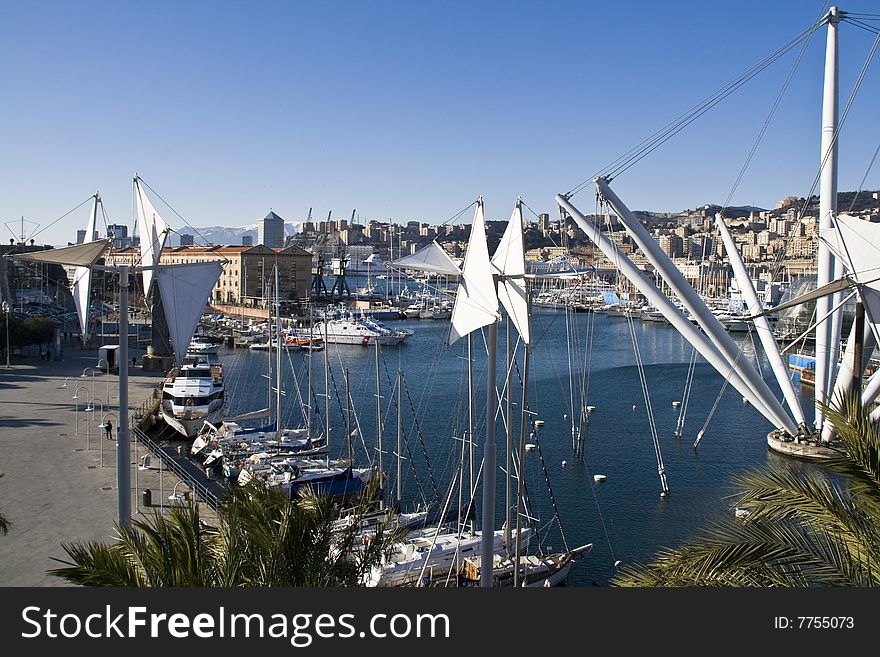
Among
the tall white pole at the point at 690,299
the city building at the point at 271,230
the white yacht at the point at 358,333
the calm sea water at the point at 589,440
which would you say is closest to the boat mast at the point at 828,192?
the tall white pole at the point at 690,299

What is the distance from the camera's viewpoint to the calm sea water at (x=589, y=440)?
11.2m

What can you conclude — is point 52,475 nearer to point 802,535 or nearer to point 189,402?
point 189,402

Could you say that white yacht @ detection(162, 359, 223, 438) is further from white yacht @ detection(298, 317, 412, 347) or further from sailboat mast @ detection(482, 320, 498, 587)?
white yacht @ detection(298, 317, 412, 347)

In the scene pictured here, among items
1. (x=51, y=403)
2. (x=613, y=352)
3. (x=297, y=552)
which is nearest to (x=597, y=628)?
(x=297, y=552)

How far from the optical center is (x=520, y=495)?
8.13 m

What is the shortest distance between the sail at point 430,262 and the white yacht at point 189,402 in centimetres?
1036

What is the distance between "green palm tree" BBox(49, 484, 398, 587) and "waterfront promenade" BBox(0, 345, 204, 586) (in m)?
3.87

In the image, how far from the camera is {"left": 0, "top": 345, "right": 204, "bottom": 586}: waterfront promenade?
307 inches

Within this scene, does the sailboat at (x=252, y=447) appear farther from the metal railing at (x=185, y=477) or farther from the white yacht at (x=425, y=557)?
the white yacht at (x=425, y=557)

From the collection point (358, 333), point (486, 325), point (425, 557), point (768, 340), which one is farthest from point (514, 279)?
Result: point (358, 333)

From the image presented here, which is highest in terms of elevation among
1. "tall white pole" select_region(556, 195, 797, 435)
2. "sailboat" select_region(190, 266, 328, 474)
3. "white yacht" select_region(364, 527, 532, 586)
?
"tall white pole" select_region(556, 195, 797, 435)

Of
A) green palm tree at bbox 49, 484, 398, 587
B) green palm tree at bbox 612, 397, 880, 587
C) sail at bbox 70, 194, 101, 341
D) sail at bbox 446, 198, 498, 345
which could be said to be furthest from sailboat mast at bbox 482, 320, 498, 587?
sail at bbox 70, 194, 101, 341

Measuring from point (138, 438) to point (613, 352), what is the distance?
23.1 meters

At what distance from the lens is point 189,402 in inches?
658
